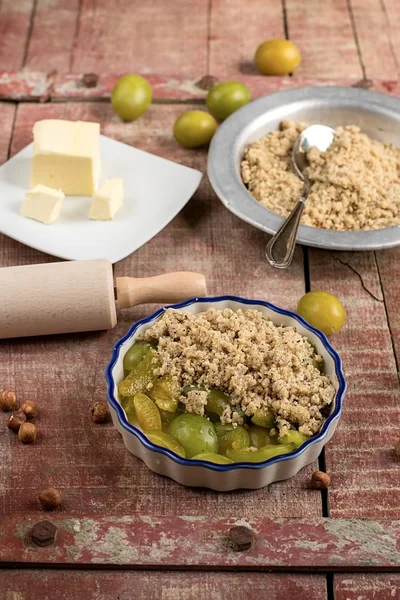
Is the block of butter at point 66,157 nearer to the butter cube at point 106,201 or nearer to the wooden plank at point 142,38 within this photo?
the butter cube at point 106,201

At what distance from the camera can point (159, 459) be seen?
131 centimetres

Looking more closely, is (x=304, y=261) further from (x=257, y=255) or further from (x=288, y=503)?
(x=288, y=503)

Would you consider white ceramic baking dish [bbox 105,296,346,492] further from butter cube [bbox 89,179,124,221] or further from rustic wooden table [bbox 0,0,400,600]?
butter cube [bbox 89,179,124,221]

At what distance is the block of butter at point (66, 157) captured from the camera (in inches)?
71.7

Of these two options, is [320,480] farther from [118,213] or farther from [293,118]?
[293,118]

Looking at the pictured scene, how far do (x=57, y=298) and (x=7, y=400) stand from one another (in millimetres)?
217

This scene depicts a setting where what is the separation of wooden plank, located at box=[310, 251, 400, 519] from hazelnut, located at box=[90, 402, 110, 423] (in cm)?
40

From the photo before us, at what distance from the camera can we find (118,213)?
1.85m

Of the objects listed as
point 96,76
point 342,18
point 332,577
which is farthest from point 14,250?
point 342,18

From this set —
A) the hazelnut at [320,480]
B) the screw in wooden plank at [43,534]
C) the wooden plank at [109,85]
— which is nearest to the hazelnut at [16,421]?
the screw in wooden plank at [43,534]

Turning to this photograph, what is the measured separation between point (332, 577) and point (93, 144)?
3.60 ft

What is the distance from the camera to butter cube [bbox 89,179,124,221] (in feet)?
5.90

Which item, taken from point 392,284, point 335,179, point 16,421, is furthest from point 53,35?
point 16,421

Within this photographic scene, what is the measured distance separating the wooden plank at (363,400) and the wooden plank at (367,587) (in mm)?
105
